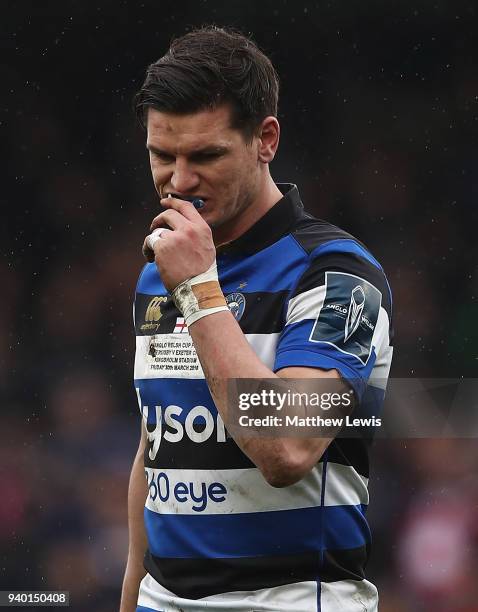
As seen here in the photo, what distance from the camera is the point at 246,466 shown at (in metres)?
2.24

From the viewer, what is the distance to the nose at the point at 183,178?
2.30m

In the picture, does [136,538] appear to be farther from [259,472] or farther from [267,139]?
[267,139]

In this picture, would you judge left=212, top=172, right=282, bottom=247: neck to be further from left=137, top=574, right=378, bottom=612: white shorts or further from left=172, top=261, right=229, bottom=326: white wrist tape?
left=137, top=574, right=378, bottom=612: white shorts

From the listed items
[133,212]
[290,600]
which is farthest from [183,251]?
[133,212]

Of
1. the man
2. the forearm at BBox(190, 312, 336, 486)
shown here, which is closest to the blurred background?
the man

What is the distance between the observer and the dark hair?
7.80ft

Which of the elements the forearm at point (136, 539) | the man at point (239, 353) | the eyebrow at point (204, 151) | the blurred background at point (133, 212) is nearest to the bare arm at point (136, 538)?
the forearm at point (136, 539)

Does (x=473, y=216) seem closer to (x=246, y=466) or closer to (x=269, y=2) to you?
(x=269, y=2)

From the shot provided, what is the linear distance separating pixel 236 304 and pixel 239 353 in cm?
32

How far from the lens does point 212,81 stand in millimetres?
2414

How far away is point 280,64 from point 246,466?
16.2ft

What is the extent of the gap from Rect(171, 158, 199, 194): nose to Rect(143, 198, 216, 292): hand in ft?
0.34

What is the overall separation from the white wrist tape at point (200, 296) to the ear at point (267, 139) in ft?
1.31

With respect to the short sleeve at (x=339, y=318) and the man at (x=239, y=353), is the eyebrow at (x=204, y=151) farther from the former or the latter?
the short sleeve at (x=339, y=318)
